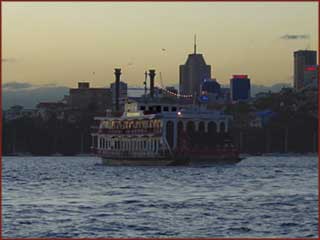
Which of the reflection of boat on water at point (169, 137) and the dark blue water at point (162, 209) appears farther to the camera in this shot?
the reflection of boat on water at point (169, 137)

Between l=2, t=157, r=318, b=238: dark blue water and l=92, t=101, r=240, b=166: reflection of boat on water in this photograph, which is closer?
l=2, t=157, r=318, b=238: dark blue water

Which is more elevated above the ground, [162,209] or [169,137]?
[169,137]

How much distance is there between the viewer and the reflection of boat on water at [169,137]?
289ft

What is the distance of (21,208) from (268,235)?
12075 millimetres

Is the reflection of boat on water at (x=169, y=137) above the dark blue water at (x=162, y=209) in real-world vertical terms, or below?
above

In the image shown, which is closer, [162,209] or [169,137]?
[162,209]

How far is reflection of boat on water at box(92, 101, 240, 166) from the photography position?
88.0m

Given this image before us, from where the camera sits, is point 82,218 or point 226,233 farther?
point 82,218

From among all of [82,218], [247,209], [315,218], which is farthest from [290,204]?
[82,218]

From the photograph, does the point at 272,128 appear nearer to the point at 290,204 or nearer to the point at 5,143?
the point at 5,143

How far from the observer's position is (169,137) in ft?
295

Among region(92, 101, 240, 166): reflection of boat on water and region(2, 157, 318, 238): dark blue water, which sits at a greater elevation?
region(92, 101, 240, 166): reflection of boat on water

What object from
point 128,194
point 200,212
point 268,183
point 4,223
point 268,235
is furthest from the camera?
point 268,183

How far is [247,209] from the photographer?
39906mm
